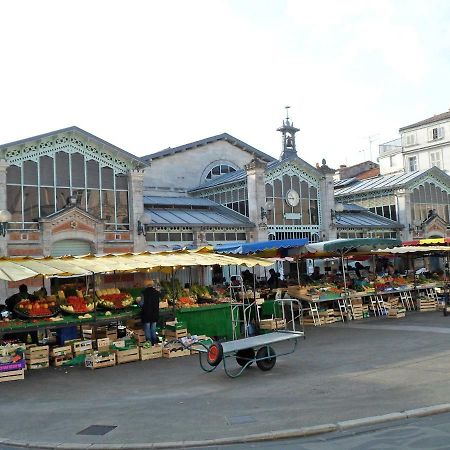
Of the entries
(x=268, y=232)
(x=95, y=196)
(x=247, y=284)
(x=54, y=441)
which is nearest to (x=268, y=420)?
(x=54, y=441)

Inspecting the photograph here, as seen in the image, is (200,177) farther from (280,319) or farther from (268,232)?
(280,319)

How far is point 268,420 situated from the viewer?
316 inches

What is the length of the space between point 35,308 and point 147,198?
60.9 feet

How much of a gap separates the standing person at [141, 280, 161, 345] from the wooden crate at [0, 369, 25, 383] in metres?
3.49

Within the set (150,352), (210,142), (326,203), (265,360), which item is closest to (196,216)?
(326,203)

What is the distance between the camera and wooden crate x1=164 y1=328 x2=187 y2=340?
50.5ft

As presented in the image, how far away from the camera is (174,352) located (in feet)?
47.0

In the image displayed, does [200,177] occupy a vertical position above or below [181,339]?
above

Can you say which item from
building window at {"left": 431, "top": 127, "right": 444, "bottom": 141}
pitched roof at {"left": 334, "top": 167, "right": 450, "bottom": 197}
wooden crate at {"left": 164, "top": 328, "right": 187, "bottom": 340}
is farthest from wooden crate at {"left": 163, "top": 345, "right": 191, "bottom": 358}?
building window at {"left": 431, "top": 127, "right": 444, "bottom": 141}

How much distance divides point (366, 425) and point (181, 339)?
7.63 metres

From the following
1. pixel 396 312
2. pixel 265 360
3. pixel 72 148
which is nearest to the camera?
pixel 265 360

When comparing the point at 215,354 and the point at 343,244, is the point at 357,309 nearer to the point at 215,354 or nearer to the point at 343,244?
the point at 343,244

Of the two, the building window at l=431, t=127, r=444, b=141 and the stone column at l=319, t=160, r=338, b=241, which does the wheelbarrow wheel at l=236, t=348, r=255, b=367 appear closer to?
the stone column at l=319, t=160, r=338, b=241

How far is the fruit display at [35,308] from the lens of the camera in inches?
537
